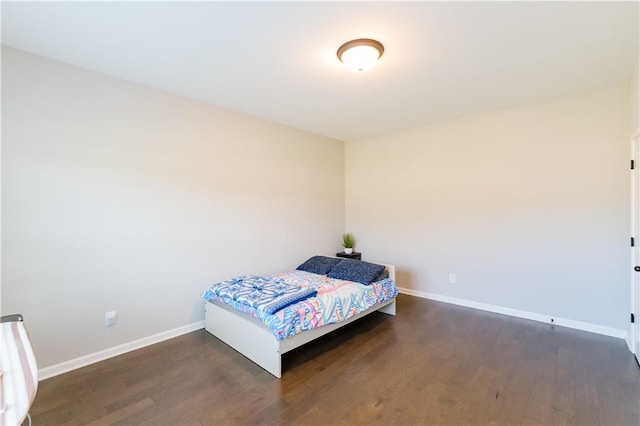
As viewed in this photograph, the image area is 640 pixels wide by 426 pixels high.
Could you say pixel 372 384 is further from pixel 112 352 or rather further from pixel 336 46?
pixel 336 46

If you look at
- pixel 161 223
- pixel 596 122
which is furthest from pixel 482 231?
pixel 161 223

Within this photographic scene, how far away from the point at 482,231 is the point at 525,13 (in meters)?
2.63

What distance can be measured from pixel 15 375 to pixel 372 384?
2.05 m

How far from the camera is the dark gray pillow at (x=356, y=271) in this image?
338cm

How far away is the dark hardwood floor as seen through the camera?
190 centimetres

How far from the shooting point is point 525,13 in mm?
1888

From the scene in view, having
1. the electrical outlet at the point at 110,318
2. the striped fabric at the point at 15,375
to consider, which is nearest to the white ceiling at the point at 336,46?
the striped fabric at the point at 15,375

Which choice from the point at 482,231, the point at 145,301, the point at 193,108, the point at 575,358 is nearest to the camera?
the point at 575,358

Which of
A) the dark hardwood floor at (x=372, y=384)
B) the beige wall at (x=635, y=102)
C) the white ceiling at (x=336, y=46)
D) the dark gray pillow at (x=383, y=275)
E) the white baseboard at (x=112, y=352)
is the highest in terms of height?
the white ceiling at (x=336, y=46)

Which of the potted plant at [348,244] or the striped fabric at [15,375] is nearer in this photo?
the striped fabric at [15,375]

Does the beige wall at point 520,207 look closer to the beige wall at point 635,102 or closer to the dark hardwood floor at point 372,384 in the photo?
the beige wall at point 635,102

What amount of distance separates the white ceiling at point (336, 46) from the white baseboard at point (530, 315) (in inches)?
99.3

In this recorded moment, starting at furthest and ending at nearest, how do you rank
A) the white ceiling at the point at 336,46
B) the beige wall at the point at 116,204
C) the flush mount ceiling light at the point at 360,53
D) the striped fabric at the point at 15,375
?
1. the beige wall at the point at 116,204
2. the flush mount ceiling light at the point at 360,53
3. the white ceiling at the point at 336,46
4. the striped fabric at the point at 15,375

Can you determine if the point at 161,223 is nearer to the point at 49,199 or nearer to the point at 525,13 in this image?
the point at 49,199
